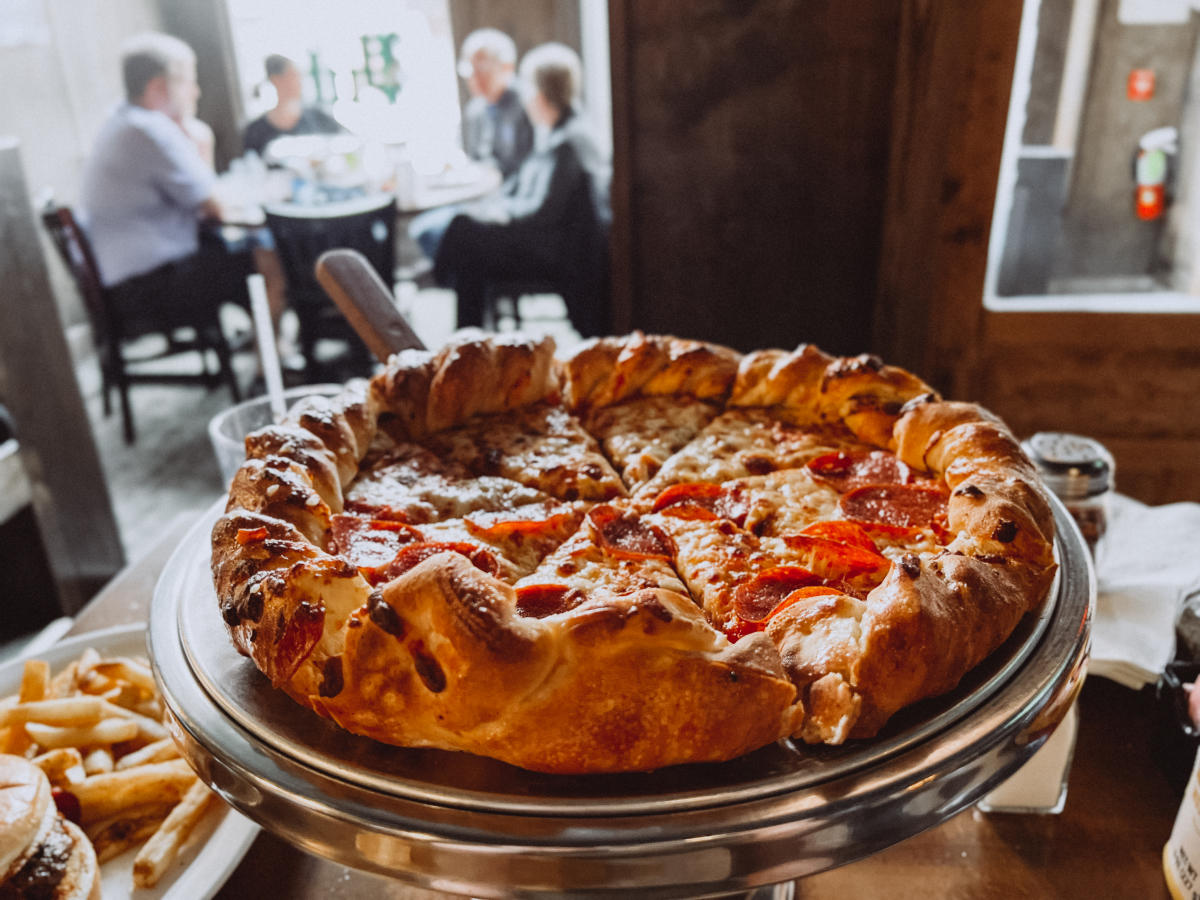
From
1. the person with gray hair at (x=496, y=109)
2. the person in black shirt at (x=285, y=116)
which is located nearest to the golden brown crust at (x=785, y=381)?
the person with gray hair at (x=496, y=109)

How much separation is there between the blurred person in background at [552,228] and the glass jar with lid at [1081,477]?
14.8 feet

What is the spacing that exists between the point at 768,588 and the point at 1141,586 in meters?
1.08

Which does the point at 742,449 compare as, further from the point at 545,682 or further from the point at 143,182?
the point at 143,182

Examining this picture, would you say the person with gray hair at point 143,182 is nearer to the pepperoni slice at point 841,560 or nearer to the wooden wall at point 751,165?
the wooden wall at point 751,165

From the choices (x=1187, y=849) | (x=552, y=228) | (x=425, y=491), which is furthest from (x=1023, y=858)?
(x=552, y=228)

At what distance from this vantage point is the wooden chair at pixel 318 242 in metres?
5.25

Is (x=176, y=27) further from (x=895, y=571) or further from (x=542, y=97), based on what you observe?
(x=895, y=571)

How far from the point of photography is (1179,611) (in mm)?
1521

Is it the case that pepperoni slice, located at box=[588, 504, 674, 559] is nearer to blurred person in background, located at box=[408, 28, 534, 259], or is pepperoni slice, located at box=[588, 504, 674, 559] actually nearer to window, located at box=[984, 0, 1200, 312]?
window, located at box=[984, 0, 1200, 312]

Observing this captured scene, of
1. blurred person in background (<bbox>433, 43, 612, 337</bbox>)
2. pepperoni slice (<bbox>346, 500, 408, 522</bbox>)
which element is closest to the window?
pepperoni slice (<bbox>346, 500, 408, 522</bbox>)

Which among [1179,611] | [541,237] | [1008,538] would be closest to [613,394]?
[1008,538]

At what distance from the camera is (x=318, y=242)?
17.7 ft

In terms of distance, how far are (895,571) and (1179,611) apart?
0.83m

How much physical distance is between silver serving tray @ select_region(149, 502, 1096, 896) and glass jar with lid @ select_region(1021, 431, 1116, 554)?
0.77 m
